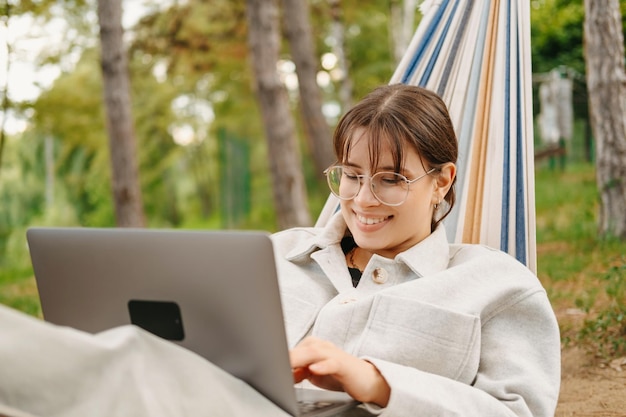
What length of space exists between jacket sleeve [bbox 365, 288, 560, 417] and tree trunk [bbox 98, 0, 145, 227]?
5984 mm

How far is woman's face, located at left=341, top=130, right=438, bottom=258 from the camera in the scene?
6.01 ft

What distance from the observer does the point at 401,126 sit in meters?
1.82

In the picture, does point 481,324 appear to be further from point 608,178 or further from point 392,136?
point 608,178

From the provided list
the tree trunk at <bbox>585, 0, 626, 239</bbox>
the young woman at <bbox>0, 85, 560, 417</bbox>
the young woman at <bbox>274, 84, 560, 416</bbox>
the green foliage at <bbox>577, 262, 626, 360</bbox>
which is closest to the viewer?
the young woman at <bbox>0, 85, 560, 417</bbox>

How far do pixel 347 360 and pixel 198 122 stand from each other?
17.9m

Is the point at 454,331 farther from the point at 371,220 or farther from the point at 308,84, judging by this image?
the point at 308,84

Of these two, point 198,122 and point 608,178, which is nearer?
point 608,178

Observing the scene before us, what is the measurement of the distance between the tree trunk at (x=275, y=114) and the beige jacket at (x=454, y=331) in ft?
20.2

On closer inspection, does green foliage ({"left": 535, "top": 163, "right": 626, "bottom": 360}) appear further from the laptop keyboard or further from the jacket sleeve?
the laptop keyboard

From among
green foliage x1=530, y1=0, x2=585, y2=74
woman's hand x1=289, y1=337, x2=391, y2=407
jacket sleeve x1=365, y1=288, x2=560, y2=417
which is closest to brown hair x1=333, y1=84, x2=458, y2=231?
jacket sleeve x1=365, y1=288, x2=560, y2=417

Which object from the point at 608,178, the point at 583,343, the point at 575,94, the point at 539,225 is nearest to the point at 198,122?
the point at 575,94

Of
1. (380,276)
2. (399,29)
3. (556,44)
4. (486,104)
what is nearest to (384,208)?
(380,276)

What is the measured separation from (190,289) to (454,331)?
562 millimetres

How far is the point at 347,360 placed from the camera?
1.44 metres
